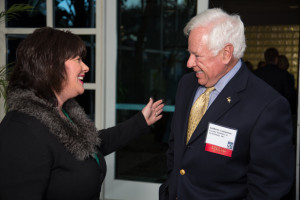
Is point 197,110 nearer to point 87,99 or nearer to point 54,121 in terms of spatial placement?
point 54,121

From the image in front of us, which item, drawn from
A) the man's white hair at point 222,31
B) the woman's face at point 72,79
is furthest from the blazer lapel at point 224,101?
the woman's face at point 72,79

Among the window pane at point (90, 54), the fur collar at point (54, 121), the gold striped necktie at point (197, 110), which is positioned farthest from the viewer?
the window pane at point (90, 54)

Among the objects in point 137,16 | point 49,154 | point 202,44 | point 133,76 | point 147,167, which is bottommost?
point 147,167

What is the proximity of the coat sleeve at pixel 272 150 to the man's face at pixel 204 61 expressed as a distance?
0.32 meters

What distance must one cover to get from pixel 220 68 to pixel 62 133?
0.82m

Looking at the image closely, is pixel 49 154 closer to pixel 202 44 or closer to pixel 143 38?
pixel 202 44

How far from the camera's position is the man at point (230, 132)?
143cm

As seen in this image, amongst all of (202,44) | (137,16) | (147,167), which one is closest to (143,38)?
(137,16)

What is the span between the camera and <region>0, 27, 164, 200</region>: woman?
1352 mm

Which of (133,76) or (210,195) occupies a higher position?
(133,76)

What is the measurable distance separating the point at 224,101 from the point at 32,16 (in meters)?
2.85

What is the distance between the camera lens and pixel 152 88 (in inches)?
147

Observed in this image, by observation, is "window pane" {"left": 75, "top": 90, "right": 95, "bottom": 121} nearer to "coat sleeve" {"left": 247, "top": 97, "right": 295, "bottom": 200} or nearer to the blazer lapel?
the blazer lapel

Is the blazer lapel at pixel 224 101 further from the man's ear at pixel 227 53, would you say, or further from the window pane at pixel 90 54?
the window pane at pixel 90 54
